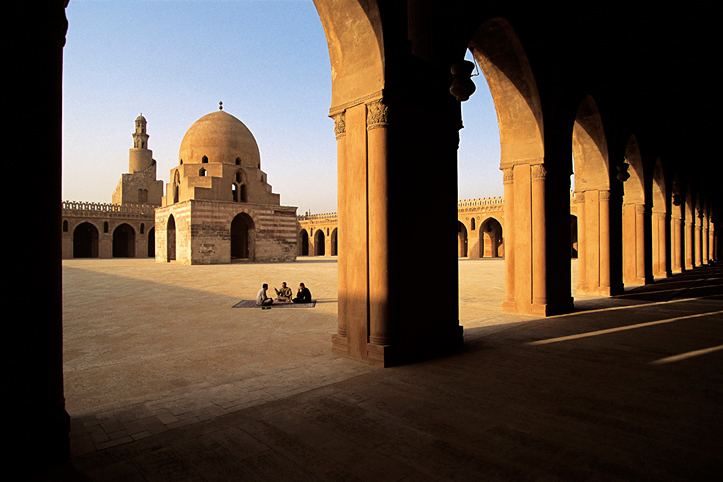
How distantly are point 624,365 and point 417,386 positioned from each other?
2.60 m

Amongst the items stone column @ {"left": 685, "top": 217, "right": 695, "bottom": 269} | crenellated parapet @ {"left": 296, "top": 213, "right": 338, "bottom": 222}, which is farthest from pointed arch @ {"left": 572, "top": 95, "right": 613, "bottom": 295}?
crenellated parapet @ {"left": 296, "top": 213, "right": 338, "bottom": 222}

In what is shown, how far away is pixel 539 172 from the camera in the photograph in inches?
333

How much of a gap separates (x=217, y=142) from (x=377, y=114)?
3192 cm

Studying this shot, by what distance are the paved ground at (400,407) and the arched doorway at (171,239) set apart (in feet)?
97.2

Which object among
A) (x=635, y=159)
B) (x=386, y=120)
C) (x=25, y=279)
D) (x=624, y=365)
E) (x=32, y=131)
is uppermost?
(x=635, y=159)

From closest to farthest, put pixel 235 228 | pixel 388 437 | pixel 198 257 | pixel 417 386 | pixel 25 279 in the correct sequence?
pixel 25 279 < pixel 388 437 < pixel 417 386 < pixel 198 257 < pixel 235 228

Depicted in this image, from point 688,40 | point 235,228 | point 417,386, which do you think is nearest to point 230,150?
point 235,228

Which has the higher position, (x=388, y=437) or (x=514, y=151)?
(x=514, y=151)

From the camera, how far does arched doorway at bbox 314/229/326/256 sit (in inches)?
2238

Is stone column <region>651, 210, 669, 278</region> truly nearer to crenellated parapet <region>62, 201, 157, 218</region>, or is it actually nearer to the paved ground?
the paved ground

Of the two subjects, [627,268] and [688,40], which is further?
[627,268]

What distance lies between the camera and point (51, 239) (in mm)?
2717

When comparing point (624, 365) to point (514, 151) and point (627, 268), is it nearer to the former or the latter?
point (514, 151)

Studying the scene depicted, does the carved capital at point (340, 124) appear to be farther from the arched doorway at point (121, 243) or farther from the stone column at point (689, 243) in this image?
the arched doorway at point (121, 243)
